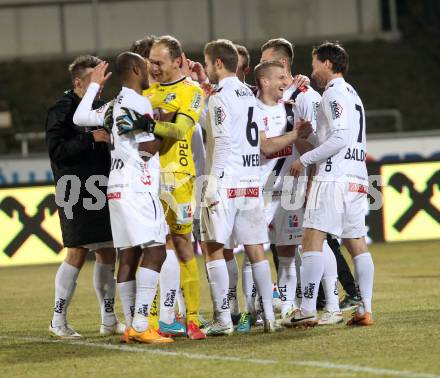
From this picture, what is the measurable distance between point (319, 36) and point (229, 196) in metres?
20.6

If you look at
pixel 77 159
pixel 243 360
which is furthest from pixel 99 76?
pixel 243 360

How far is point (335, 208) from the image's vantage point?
8.84 m

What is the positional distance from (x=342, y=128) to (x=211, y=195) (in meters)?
1.10

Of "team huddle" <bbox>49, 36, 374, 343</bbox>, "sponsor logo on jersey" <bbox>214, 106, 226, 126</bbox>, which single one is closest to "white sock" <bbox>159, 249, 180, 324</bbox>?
"team huddle" <bbox>49, 36, 374, 343</bbox>

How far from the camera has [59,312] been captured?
912cm

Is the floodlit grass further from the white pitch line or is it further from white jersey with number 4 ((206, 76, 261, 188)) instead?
white jersey with number 4 ((206, 76, 261, 188))

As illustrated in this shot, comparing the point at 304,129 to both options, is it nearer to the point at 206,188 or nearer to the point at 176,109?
the point at 206,188

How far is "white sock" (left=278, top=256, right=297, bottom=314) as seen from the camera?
9.70 m

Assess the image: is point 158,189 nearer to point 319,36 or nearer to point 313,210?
point 313,210

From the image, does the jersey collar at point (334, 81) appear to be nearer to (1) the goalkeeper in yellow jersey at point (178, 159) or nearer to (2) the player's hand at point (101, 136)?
(1) the goalkeeper in yellow jersey at point (178, 159)

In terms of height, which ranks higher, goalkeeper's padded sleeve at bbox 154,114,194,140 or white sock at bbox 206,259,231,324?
goalkeeper's padded sleeve at bbox 154,114,194,140

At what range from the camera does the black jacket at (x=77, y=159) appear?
905cm

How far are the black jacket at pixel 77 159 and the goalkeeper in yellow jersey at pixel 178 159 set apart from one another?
642 mm

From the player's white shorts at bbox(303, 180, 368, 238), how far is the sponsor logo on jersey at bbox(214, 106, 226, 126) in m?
0.90
